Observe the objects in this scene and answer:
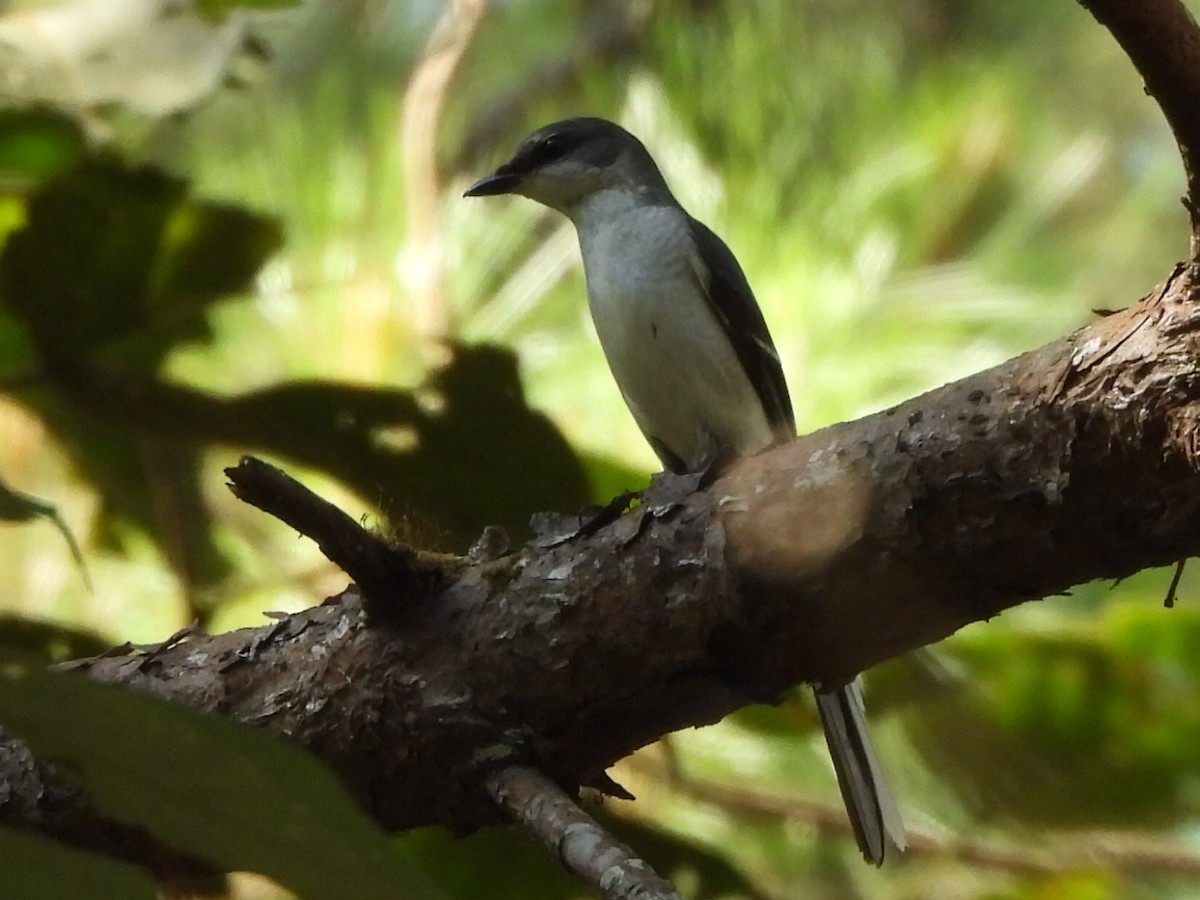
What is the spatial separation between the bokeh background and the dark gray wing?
25 cm

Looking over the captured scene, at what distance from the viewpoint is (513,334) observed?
2875 millimetres

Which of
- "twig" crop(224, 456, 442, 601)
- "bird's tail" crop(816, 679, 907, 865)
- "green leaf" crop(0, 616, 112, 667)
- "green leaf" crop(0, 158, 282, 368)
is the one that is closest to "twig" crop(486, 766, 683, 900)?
"twig" crop(224, 456, 442, 601)

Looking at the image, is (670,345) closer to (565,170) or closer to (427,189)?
(565,170)

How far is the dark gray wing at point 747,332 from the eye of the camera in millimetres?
2248

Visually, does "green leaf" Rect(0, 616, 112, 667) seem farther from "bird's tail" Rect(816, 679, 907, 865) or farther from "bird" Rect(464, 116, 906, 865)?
"bird's tail" Rect(816, 679, 907, 865)

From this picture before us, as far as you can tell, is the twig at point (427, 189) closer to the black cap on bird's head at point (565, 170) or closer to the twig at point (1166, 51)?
the black cap on bird's head at point (565, 170)

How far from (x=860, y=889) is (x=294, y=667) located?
1953 millimetres

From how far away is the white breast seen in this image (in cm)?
220

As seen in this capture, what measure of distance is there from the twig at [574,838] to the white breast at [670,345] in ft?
3.41

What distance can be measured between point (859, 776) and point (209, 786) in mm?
1343

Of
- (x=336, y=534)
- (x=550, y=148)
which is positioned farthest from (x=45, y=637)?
(x=550, y=148)

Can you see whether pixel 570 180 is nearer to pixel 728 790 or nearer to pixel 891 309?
pixel 891 309

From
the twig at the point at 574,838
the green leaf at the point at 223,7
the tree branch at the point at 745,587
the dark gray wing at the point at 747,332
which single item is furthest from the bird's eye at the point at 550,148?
the twig at the point at 574,838

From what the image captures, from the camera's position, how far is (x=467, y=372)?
6.81ft
